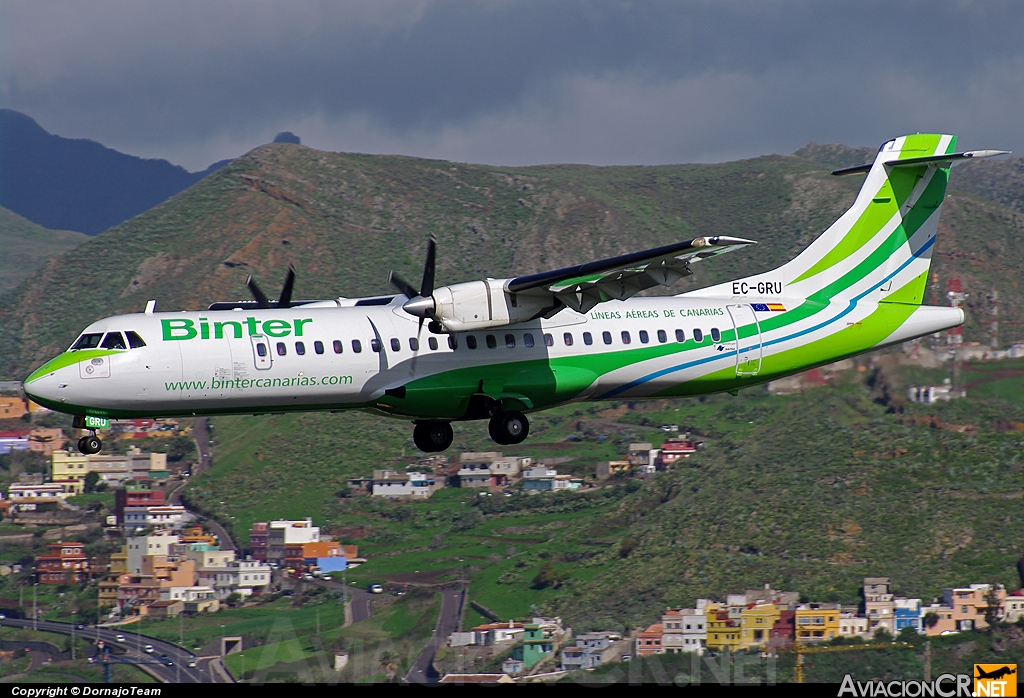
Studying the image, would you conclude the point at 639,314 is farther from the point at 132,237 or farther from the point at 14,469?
the point at 132,237

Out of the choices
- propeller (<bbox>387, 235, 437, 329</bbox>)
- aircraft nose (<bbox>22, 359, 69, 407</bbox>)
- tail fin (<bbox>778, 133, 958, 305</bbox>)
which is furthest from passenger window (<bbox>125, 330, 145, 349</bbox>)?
tail fin (<bbox>778, 133, 958, 305</bbox>)

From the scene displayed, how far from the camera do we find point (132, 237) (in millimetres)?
102812

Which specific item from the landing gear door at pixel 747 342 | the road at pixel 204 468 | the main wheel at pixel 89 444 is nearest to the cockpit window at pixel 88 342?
the main wheel at pixel 89 444

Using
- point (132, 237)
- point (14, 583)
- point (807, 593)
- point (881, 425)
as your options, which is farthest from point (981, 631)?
point (132, 237)

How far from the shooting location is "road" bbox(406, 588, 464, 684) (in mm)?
43688

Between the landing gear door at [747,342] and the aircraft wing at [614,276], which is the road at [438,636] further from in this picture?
the aircraft wing at [614,276]

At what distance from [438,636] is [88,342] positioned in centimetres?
2677

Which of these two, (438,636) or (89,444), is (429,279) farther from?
(438,636)

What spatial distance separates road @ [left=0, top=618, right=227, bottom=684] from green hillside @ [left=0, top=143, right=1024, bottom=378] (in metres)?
27.4

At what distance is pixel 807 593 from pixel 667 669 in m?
8.78

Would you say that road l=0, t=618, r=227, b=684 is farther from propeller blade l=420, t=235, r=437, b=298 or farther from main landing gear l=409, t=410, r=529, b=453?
propeller blade l=420, t=235, r=437, b=298

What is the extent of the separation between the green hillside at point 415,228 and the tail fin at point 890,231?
38.1 metres

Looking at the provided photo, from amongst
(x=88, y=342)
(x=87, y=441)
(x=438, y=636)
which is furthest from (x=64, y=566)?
(x=88, y=342)

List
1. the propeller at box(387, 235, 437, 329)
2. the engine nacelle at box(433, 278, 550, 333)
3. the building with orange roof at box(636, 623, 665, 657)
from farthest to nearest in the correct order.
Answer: the building with orange roof at box(636, 623, 665, 657) < the engine nacelle at box(433, 278, 550, 333) < the propeller at box(387, 235, 437, 329)
